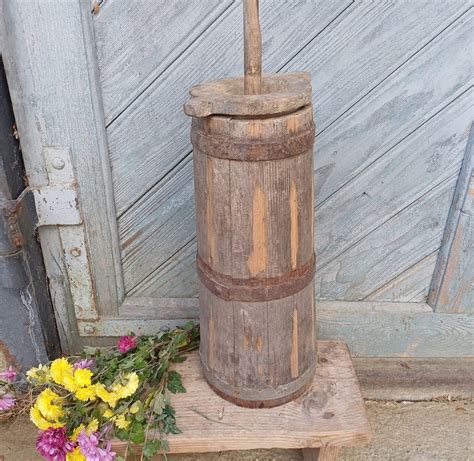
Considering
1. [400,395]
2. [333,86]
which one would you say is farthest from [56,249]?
[400,395]

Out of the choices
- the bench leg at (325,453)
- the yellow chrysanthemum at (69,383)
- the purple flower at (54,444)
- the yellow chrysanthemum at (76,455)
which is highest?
the yellow chrysanthemum at (69,383)

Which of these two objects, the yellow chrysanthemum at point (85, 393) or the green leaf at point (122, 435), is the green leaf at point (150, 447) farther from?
the yellow chrysanthemum at point (85, 393)

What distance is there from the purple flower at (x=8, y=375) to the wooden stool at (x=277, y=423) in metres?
0.62

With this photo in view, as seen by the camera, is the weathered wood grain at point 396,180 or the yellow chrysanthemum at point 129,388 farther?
the weathered wood grain at point 396,180

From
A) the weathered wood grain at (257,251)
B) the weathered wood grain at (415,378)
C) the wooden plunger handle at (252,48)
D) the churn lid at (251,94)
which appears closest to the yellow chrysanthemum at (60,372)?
the weathered wood grain at (257,251)

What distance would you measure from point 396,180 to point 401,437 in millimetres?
1009

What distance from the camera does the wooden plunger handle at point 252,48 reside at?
1.38m

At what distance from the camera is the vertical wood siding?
68.8 inches

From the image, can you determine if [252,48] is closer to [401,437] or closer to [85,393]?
[85,393]

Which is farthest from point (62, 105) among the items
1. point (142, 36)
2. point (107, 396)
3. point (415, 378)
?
point (415, 378)

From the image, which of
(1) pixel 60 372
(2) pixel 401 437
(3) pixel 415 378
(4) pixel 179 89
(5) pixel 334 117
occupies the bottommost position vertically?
(2) pixel 401 437

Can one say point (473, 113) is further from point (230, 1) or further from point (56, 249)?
point (56, 249)

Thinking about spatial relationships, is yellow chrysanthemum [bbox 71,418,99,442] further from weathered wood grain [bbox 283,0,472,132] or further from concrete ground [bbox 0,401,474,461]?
weathered wood grain [bbox 283,0,472,132]

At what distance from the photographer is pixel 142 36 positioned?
1.77 metres
